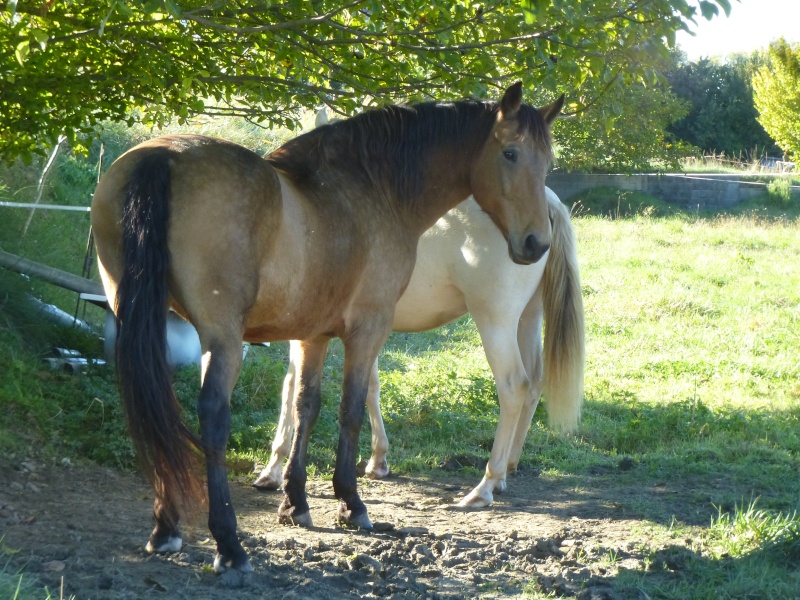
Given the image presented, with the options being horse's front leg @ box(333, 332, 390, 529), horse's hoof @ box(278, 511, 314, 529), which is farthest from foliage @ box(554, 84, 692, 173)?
horse's hoof @ box(278, 511, 314, 529)

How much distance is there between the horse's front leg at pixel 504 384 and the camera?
5457 millimetres

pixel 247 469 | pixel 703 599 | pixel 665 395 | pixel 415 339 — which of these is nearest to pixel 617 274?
pixel 415 339

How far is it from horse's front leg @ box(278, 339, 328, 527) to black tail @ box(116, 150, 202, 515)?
1.26 metres

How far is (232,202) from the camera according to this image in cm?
343

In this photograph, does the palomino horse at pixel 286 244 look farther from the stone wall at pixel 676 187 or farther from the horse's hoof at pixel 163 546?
the stone wall at pixel 676 187

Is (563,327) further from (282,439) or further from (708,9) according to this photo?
(708,9)

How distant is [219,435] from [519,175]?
1.95 m

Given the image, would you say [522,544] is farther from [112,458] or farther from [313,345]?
[112,458]

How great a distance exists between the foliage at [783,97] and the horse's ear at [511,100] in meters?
25.9

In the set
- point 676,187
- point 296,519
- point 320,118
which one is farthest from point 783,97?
point 296,519

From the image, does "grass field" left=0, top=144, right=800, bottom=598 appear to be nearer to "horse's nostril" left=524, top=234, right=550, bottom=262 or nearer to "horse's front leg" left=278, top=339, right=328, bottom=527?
"horse's front leg" left=278, top=339, right=328, bottom=527

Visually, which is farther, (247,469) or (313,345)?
(247,469)

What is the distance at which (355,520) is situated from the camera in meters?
4.50

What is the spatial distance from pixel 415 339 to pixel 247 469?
4.48 metres
